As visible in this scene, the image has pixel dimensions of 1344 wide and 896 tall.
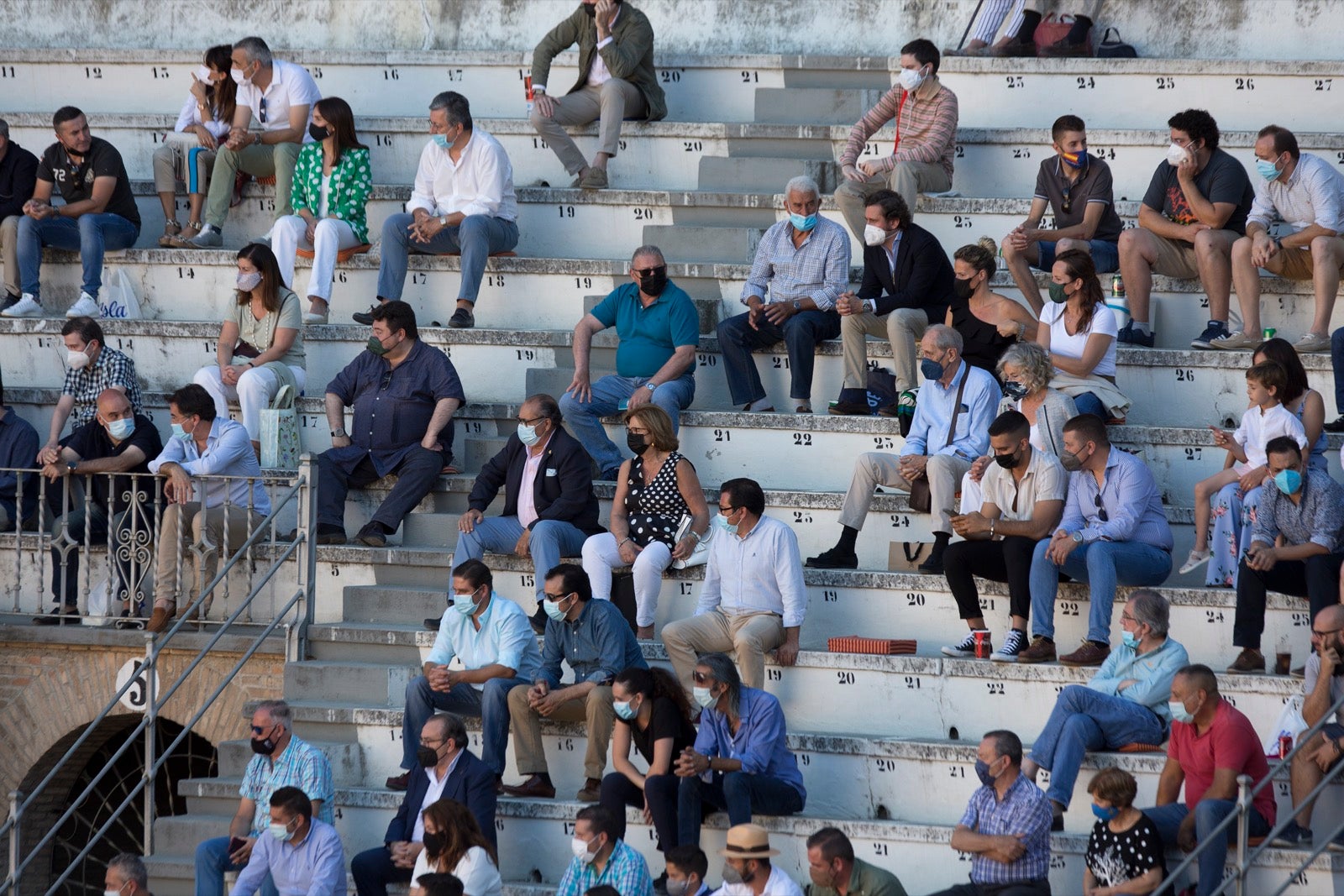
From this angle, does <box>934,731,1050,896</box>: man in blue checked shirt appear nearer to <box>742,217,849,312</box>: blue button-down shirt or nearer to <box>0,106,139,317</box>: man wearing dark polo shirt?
<box>742,217,849,312</box>: blue button-down shirt

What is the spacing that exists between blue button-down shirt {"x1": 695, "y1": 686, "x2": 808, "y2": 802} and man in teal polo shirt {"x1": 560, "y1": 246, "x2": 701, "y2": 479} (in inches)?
94.2

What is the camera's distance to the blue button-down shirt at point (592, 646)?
9625mm

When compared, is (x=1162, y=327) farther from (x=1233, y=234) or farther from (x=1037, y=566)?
(x=1037, y=566)

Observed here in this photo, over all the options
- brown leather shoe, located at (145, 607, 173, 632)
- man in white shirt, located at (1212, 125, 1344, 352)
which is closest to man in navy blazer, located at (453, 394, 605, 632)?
brown leather shoe, located at (145, 607, 173, 632)

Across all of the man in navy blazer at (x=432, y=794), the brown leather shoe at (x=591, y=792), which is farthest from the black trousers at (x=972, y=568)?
the man in navy blazer at (x=432, y=794)

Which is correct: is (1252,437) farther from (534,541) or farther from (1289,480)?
(534,541)

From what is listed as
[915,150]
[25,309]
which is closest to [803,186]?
[915,150]

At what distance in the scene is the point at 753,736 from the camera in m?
9.14

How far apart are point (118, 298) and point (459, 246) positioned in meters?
2.35

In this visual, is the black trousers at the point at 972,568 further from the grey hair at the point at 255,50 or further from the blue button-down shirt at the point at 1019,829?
the grey hair at the point at 255,50

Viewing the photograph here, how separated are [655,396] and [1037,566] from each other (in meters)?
2.61

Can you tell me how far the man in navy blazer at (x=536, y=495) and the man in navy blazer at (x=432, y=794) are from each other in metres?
1.37

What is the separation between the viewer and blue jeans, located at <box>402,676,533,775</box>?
9.63m

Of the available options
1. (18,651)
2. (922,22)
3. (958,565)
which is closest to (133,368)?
(18,651)
